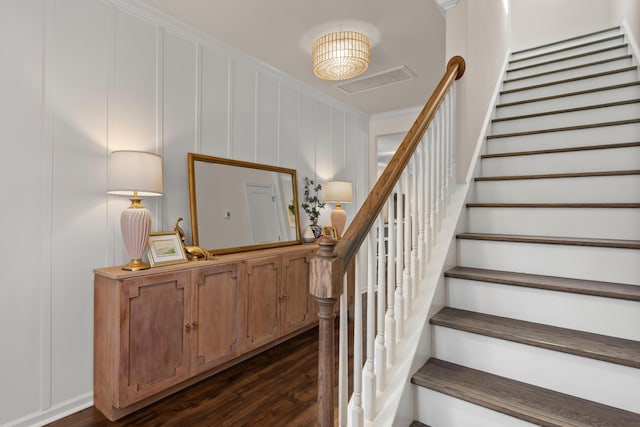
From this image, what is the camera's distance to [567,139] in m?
2.21

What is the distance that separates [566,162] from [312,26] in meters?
2.09

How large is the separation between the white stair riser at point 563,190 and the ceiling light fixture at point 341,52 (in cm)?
134

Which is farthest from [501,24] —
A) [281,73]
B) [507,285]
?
[507,285]

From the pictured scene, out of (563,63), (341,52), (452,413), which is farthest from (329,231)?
(563,63)

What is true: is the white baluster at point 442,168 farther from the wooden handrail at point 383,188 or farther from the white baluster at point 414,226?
the white baluster at point 414,226

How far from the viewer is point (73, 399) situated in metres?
1.98

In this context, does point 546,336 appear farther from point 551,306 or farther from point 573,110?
point 573,110

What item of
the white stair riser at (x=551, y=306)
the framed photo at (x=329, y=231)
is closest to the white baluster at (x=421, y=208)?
the white stair riser at (x=551, y=306)

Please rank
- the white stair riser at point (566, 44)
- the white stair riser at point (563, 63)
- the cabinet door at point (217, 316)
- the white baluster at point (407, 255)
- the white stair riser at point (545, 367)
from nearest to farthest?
the white stair riser at point (545, 367) < the white baluster at point (407, 255) < the cabinet door at point (217, 316) < the white stair riser at point (563, 63) < the white stair riser at point (566, 44)

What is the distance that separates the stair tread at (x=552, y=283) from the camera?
1.27 m

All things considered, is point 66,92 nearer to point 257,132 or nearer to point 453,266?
point 257,132

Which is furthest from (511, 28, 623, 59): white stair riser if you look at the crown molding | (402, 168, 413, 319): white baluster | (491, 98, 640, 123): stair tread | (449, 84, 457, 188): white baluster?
(402, 168, 413, 319): white baluster

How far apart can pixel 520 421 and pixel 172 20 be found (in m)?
3.19

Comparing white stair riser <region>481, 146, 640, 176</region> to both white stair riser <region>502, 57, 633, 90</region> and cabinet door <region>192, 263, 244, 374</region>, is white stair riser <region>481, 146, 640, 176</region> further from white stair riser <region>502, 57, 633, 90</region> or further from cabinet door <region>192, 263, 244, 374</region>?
cabinet door <region>192, 263, 244, 374</region>
